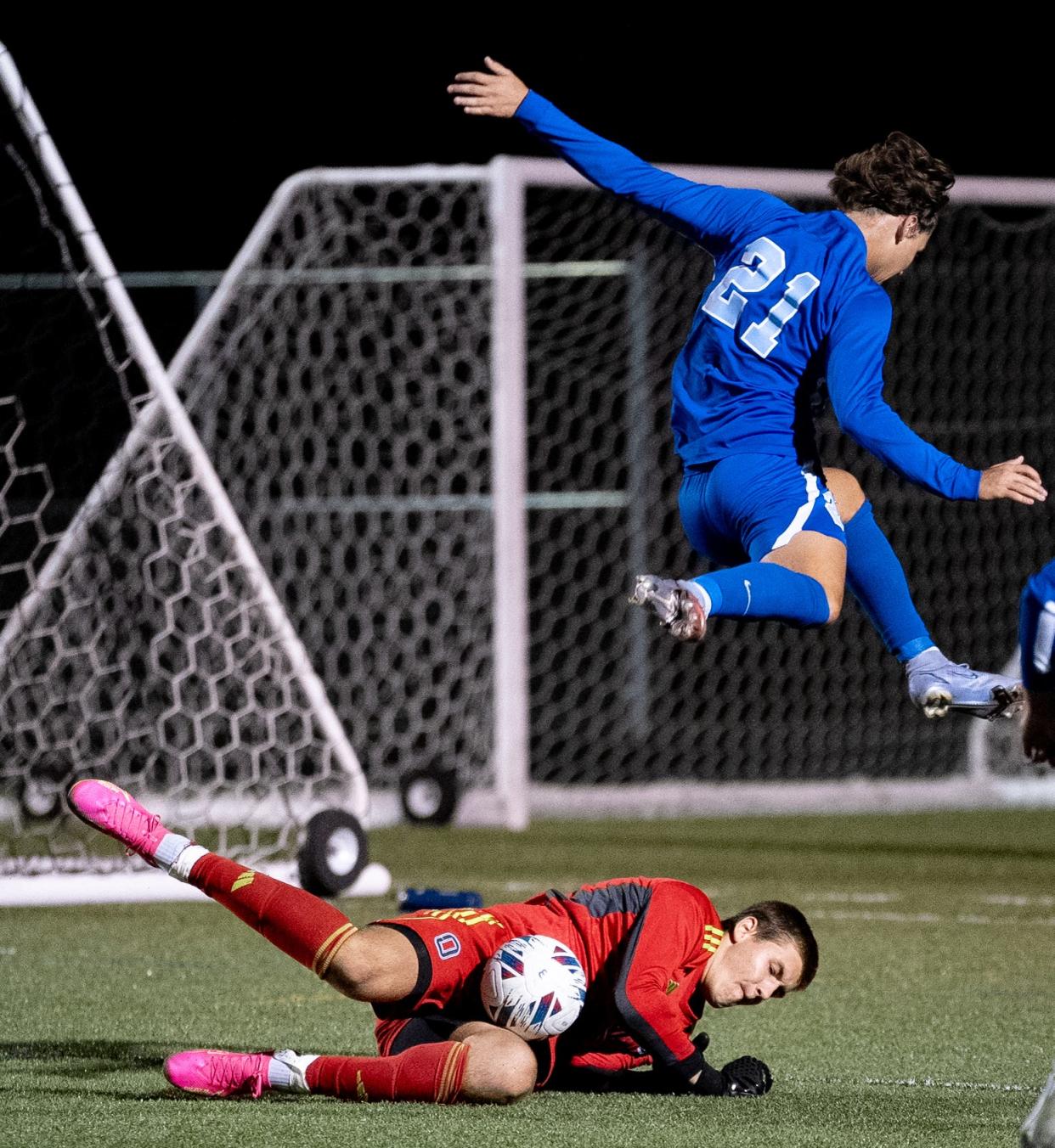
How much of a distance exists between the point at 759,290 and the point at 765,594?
75 centimetres

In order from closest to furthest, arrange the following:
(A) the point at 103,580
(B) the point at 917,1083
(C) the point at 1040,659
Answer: (C) the point at 1040,659
(B) the point at 917,1083
(A) the point at 103,580

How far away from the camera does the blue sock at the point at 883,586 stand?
5.26m

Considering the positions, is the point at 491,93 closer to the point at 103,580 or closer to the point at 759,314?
the point at 759,314

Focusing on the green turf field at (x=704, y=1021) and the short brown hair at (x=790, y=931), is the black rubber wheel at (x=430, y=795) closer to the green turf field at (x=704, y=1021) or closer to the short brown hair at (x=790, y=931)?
the green turf field at (x=704, y=1021)

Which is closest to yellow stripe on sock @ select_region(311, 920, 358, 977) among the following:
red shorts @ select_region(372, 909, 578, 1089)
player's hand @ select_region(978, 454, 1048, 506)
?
red shorts @ select_region(372, 909, 578, 1089)

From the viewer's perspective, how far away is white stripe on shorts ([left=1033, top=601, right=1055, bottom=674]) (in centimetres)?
286

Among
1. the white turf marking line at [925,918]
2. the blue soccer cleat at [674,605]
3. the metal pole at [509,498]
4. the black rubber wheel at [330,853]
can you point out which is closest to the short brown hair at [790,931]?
the blue soccer cleat at [674,605]

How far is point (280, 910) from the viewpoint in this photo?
4207 mm

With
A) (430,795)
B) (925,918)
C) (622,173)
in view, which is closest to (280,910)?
(622,173)

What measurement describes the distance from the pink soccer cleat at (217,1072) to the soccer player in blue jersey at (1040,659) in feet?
5.78

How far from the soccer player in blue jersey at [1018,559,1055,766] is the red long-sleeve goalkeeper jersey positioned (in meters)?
1.41

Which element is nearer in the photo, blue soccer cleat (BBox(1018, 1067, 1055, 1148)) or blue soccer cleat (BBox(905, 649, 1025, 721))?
blue soccer cleat (BBox(1018, 1067, 1055, 1148))

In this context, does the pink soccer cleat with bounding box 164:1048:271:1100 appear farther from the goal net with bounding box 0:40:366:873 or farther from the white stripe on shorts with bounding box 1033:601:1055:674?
the goal net with bounding box 0:40:366:873

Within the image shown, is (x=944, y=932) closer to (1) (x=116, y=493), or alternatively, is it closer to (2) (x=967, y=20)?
(1) (x=116, y=493)
